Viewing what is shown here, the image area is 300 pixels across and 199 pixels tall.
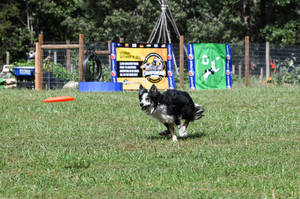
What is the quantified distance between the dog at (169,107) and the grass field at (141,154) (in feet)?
1.29

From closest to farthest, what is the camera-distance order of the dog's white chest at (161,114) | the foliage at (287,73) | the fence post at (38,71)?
the dog's white chest at (161,114) < the fence post at (38,71) < the foliage at (287,73)

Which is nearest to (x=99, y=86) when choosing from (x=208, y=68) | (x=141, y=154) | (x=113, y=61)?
(x=113, y=61)

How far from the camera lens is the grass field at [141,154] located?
584cm

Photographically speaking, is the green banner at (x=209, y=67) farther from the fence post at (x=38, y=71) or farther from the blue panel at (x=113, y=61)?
the fence post at (x=38, y=71)

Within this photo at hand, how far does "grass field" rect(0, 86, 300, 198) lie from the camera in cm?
584

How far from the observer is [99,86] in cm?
1950

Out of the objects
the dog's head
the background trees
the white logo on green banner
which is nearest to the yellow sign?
the white logo on green banner

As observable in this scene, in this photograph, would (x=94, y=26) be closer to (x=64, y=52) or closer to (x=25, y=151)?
(x=64, y=52)

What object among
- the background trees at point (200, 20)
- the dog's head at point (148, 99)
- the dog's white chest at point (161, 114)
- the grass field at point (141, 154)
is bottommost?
the grass field at point (141, 154)

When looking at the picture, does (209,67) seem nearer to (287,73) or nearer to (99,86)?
(287,73)

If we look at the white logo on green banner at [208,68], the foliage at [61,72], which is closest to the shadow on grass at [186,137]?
the white logo on green banner at [208,68]

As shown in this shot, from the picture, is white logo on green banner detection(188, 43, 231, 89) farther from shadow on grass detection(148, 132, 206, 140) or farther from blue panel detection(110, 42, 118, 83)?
shadow on grass detection(148, 132, 206, 140)

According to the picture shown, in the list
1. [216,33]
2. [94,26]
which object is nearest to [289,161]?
[216,33]

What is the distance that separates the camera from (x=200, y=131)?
10.6m
